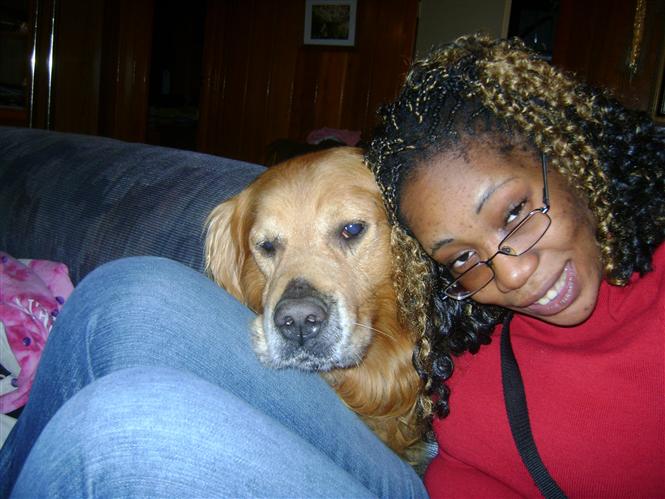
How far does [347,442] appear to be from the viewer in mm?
A: 1394

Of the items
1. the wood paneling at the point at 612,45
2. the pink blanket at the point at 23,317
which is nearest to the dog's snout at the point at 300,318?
the pink blanket at the point at 23,317

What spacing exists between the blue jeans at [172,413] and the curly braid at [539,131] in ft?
1.39

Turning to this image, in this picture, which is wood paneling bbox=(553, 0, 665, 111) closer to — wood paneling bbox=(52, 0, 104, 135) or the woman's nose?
the woman's nose

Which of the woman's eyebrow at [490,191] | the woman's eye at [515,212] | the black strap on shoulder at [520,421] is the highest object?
the woman's eyebrow at [490,191]

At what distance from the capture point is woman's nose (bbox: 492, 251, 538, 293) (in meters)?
1.16

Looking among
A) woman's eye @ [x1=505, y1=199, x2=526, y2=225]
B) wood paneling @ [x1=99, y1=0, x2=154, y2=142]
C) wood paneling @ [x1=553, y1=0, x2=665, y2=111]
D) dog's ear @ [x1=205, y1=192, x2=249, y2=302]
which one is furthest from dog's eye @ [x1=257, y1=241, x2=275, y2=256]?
wood paneling @ [x1=99, y1=0, x2=154, y2=142]

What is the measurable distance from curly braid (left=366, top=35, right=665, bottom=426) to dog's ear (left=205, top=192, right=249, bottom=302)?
2.76 feet

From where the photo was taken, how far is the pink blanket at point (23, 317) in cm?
184

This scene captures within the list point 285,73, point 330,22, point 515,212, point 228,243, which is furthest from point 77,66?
point 515,212

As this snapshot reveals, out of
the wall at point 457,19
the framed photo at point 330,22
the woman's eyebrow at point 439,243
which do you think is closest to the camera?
the woman's eyebrow at point 439,243

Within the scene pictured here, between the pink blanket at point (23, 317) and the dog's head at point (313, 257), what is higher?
the dog's head at point (313, 257)

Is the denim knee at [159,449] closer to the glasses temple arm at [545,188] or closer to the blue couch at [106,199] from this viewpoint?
the glasses temple arm at [545,188]

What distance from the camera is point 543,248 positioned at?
116cm

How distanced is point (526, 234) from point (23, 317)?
1.81 metres
